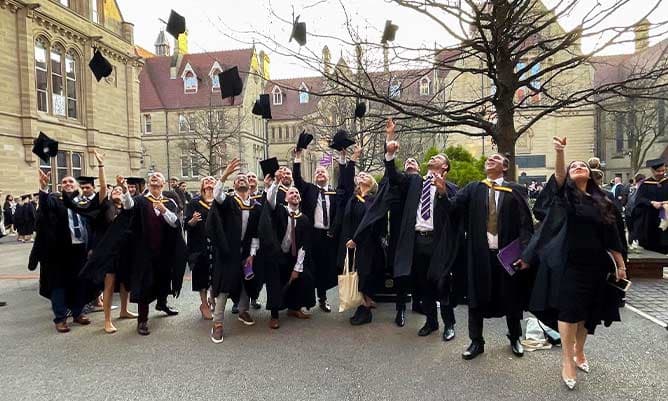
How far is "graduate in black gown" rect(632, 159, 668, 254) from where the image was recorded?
28.5ft

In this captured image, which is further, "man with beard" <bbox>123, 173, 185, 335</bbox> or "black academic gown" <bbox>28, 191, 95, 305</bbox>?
"black academic gown" <bbox>28, 191, 95, 305</bbox>

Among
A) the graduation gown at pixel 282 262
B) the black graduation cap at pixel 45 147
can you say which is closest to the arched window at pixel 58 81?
the black graduation cap at pixel 45 147

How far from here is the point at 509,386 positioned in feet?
14.1

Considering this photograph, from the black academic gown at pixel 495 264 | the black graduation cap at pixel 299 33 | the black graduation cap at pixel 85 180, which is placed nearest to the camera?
the black academic gown at pixel 495 264

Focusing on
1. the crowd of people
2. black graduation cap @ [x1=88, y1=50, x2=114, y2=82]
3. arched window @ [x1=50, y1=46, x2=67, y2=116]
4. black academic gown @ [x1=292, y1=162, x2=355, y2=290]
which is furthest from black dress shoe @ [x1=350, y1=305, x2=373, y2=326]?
arched window @ [x1=50, y1=46, x2=67, y2=116]

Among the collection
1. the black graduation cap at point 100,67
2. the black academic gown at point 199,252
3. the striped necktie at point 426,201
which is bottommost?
the black academic gown at point 199,252

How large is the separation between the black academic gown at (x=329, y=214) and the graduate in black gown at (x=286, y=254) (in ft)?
1.65

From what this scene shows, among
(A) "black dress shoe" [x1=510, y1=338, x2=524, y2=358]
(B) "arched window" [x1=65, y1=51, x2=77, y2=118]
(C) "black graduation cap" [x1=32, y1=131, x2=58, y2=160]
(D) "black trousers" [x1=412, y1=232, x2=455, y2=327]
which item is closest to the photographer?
(A) "black dress shoe" [x1=510, y1=338, x2=524, y2=358]

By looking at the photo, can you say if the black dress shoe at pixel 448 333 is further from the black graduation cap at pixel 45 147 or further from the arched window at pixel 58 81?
A: the arched window at pixel 58 81

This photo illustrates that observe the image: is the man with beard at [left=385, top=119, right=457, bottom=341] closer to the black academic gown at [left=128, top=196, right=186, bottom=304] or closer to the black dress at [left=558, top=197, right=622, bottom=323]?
the black dress at [left=558, top=197, right=622, bottom=323]

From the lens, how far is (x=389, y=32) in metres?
8.18

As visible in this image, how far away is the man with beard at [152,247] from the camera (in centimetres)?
620

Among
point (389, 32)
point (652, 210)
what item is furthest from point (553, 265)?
point (652, 210)

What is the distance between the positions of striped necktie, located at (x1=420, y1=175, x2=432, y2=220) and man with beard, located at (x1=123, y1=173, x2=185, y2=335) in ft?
10.9
